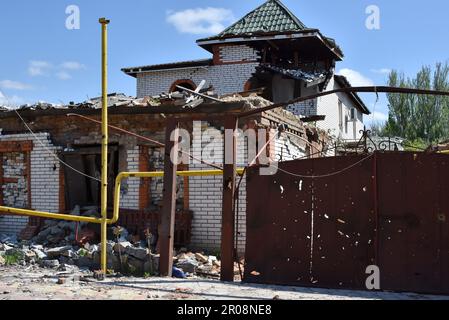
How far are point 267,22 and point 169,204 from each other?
15475 mm

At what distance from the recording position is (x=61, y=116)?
11812 millimetres

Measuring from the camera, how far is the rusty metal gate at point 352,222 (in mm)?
6316

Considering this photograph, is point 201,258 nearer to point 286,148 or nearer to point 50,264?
point 50,264

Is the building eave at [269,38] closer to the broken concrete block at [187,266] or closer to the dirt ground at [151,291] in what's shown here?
the broken concrete block at [187,266]

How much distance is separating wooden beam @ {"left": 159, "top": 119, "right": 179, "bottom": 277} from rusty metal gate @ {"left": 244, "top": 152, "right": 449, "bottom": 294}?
3.37 feet

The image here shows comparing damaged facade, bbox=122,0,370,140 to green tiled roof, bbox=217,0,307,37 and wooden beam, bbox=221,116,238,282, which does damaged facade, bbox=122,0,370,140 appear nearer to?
green tiled roof, bbox=217,0,307,37

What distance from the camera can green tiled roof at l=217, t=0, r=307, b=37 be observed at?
796 inches

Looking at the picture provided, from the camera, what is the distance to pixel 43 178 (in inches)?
473

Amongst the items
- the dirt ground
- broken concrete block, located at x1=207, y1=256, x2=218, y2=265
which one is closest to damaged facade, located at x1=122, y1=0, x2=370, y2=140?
broken concrete block, located at x1=207, y1=256, x2=218, y2=265

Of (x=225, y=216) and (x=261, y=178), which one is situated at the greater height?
(x=261, y=178)

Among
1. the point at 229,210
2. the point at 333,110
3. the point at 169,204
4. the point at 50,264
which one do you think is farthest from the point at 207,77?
the point at 229,210
